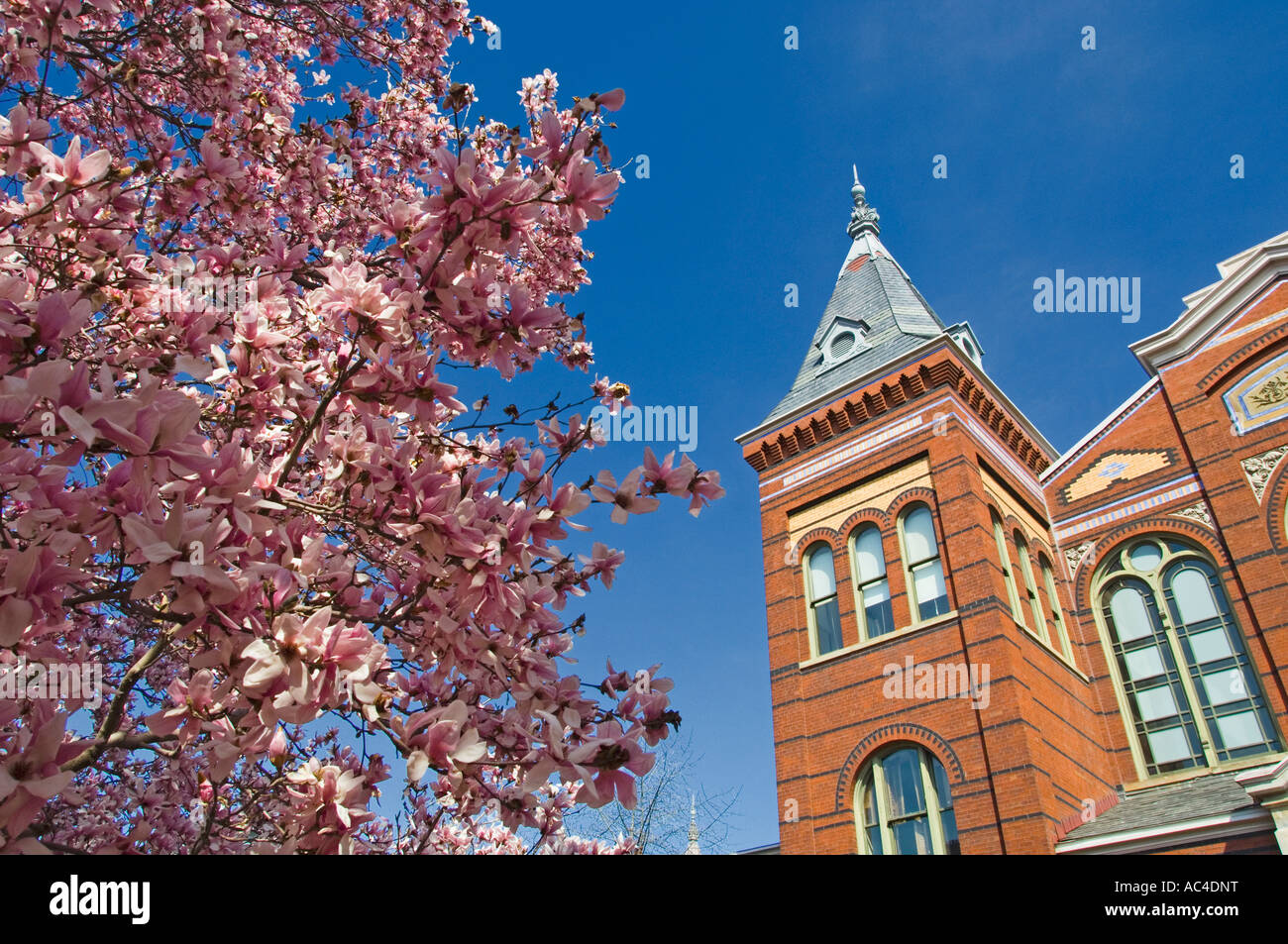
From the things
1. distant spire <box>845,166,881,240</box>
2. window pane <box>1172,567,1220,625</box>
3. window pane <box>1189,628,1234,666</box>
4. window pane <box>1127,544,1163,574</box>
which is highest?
distant spire <box>845,166,881,240</box>

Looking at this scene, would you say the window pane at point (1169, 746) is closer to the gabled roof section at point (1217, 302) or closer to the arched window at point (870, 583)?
the arched window at point (870, 583)

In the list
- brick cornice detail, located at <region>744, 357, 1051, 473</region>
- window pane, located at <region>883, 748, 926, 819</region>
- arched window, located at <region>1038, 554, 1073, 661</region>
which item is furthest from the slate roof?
brick cornice detail, located at <region>744, 357, 1051, 473</region>

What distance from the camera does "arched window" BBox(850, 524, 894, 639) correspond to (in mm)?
14836

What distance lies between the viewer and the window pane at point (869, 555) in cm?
1534

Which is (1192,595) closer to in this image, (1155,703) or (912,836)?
(1155,703)

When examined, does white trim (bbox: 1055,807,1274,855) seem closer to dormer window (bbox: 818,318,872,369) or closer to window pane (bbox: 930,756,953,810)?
window pane (bbox: 930,756,953,810)

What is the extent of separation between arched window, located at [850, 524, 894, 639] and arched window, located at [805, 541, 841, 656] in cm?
50

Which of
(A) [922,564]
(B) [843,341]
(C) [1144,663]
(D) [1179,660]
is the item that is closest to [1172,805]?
(D) [1179,660]

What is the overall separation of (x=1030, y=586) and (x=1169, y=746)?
3.30 metres

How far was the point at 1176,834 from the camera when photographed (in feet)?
35.5

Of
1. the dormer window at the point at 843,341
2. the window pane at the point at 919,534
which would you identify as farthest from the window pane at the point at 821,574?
the dormer window at the point at 843,341
